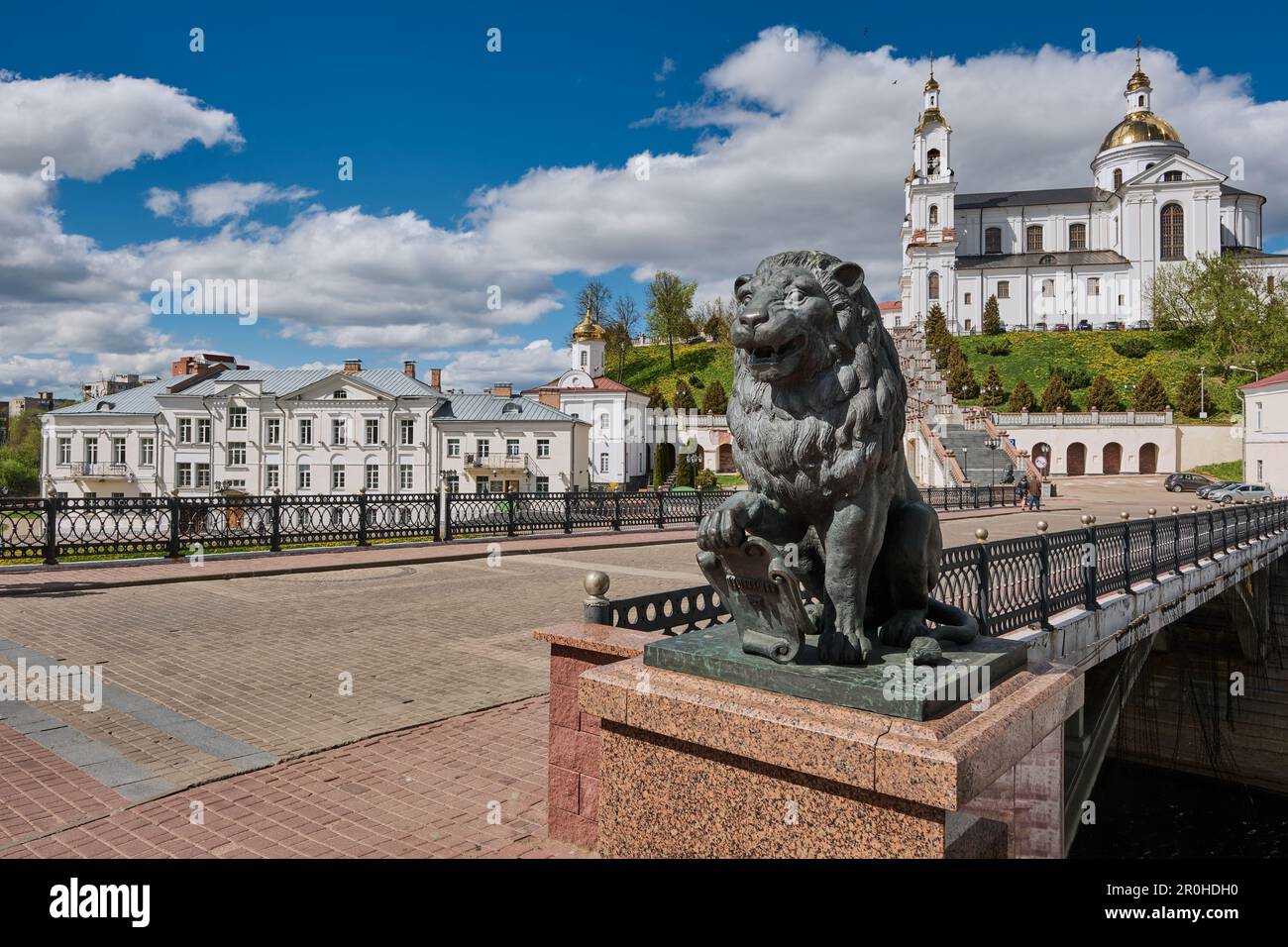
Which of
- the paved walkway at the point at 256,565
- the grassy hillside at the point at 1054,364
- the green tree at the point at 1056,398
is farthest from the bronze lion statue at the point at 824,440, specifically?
the green tree at the point at 1056,398

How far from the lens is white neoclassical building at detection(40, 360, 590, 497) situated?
48.0 meters

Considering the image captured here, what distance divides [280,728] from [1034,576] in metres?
7.69

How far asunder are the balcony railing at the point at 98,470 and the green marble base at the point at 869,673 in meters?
55.3

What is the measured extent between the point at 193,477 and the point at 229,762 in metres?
50.5

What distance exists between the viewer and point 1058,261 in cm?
8188

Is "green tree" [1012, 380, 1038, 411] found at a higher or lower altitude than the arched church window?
lower

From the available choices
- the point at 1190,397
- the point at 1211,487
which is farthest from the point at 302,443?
the point at 1190,397

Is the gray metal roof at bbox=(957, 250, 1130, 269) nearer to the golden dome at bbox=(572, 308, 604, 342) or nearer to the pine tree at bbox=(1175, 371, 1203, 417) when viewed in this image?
the pine tree at bbox=(1175, 371, 1203, 417)

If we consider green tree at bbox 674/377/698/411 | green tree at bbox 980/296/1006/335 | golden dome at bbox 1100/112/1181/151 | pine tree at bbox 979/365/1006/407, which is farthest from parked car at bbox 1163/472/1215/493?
golden dome at bbox 1100/112/1181/151

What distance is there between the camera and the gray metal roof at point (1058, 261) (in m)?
80.3

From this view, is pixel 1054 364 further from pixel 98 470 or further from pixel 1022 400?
pixel 98 470

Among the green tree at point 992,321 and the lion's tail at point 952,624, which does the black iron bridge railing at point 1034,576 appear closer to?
the lion's tail at point 952,624

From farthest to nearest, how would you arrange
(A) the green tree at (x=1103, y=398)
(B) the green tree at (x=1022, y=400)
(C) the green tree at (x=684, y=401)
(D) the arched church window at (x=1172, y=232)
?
1. (D) the arched church window at (x=1172, y=232)
2. (C) the green tree at (x=684, y=401)
3. (B) the green tree at (x=1022, y=400)
4. (A) the green tree at (x=1103, y=398)

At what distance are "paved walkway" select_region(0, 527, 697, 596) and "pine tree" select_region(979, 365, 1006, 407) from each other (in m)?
50.2
